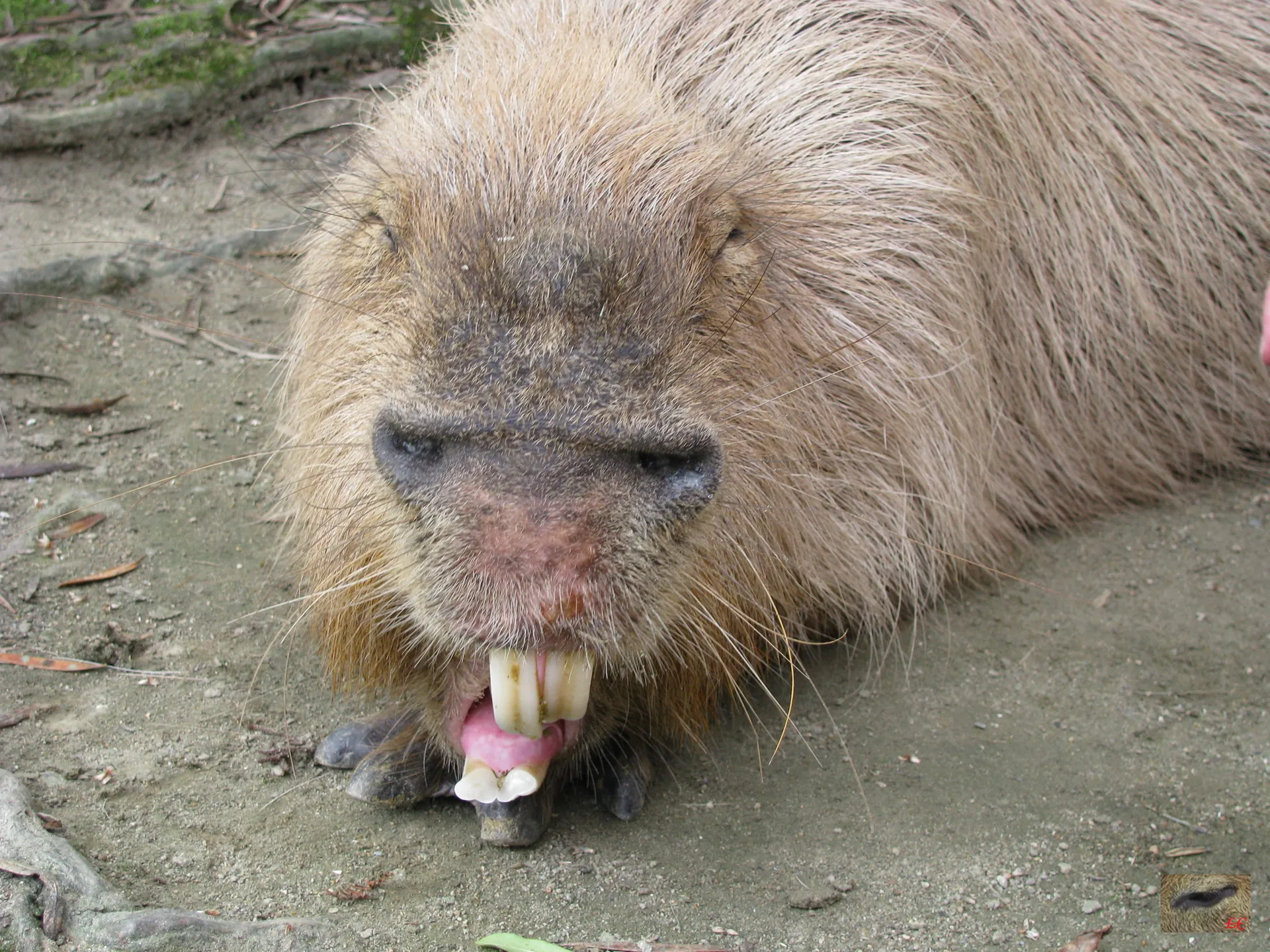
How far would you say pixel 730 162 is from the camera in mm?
3271

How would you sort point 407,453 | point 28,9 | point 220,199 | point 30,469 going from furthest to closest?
1. point 28,9
2. point 220,199
3. point 30,469
4. point 407,453

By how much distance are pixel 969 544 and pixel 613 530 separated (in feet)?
6.19

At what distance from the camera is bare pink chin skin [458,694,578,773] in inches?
115

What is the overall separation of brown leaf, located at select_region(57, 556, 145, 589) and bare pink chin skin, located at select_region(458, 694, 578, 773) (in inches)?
54.0

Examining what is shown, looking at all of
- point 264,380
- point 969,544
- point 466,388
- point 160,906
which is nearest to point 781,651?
point 969,544

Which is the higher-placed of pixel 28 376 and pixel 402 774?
pixel 28 376

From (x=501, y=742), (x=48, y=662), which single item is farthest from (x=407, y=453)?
(x=48, y=662)

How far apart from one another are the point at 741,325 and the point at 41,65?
167 inches

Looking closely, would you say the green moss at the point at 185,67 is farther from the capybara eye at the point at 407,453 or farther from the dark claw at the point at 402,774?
the capybara eye at the point at 407,453

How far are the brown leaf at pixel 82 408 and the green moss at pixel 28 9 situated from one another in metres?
2.43

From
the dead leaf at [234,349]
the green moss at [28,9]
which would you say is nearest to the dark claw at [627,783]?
the dead leaf at [234,349]

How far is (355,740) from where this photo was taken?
3.24m

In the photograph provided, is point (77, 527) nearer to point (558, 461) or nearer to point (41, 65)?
point (558, 461)

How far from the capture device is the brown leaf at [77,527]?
12.8ft
